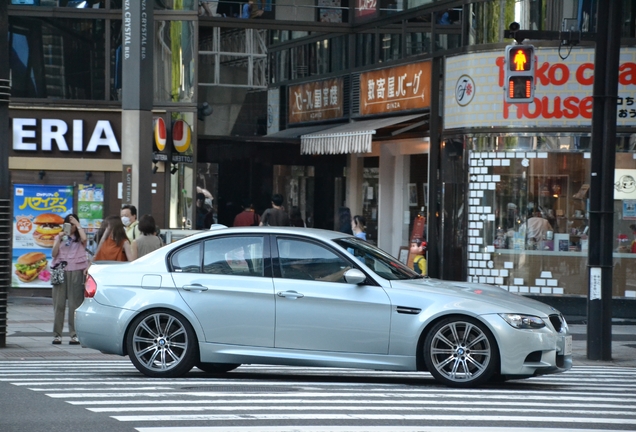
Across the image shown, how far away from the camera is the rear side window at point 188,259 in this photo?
10.6m

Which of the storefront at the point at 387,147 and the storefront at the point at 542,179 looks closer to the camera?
the storefront at the point at 542,179

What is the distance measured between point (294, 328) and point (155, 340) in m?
1.38

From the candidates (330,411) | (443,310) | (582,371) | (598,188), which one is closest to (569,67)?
(598,188)

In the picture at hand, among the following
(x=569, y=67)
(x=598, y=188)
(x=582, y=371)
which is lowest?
(x=582, y=371)

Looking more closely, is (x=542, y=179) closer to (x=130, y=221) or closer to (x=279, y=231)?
(x=130, y=221)

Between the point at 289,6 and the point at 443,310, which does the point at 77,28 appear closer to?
the point at 289,6

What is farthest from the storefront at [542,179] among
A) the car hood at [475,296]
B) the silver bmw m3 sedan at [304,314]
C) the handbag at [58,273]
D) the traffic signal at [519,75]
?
the car hood at [475,296]

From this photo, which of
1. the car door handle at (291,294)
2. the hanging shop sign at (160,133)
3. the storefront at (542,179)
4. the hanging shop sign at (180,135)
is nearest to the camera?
the car door handle at (291,294)

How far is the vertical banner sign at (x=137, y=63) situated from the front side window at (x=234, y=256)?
441 cm

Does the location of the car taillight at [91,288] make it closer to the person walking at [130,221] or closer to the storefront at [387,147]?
the person walking at [130,221]

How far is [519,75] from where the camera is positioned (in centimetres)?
1360

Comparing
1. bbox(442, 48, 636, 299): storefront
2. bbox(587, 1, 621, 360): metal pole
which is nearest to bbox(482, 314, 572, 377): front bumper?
bbox(587, 1, 621, 360): metal pole

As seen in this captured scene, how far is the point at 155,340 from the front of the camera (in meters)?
10.4

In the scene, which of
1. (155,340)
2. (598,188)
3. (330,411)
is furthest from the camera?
(598,188)
